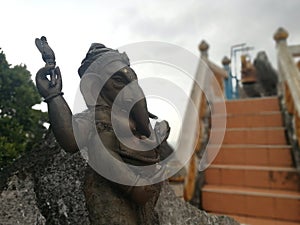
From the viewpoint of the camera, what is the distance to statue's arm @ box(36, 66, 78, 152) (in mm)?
1084

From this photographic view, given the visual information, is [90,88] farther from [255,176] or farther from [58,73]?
[255,176]

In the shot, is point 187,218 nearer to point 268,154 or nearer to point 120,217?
point 120,217

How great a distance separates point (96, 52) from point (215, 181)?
3.84 meters

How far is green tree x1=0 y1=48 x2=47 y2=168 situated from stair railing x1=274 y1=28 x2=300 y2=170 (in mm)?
3623

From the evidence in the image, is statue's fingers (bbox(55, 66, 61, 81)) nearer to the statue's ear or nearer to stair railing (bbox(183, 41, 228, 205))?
the statue's ear

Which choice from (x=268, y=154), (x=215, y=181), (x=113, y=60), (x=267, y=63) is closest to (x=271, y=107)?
(x=268, y=154)

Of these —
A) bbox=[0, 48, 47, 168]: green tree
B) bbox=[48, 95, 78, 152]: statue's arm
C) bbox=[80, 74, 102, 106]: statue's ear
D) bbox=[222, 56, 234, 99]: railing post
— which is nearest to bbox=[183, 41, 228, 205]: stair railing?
bbox=[222, 56, 234, 99]: railing post

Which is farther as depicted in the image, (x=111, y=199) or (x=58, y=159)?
(x=58, y=159)

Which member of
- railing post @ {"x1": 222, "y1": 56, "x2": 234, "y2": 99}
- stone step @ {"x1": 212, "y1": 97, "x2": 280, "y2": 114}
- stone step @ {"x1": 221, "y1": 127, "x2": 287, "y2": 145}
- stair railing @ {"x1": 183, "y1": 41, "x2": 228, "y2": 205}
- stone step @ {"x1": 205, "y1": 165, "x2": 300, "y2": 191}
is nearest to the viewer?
stair railing @ {"x1": 183, "y1": 41, "x2": 228, "y2": 205}

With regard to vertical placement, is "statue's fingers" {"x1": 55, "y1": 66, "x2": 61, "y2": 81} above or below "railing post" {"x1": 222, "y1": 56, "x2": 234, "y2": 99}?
below

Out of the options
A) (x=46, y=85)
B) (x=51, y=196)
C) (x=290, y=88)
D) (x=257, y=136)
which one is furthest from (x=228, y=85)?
(x=46, y=85)

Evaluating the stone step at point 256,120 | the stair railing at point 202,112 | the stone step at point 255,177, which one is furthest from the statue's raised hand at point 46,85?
the stone step at point 256,120

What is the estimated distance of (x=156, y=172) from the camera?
1.17 meters

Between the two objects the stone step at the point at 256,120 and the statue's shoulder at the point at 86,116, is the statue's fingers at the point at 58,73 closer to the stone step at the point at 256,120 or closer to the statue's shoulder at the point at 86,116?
the statue's shoulder at the point at 86,116
